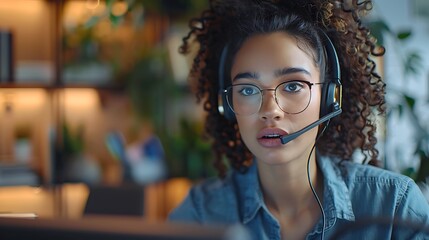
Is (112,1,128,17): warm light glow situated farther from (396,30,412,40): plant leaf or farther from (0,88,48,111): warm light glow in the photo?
(0,88,48,111): warm light glow

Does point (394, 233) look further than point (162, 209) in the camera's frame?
No

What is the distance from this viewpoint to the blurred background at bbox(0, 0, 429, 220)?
2969mm

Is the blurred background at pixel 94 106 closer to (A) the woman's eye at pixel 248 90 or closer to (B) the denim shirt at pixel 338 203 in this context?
(B) the denim shirt at pixel 338 203

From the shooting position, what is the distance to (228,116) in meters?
1.35

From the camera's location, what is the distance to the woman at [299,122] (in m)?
1.20

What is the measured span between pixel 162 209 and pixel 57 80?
88 centimetres

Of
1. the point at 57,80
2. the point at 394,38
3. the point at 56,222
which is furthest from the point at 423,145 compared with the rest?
the point at 57,80

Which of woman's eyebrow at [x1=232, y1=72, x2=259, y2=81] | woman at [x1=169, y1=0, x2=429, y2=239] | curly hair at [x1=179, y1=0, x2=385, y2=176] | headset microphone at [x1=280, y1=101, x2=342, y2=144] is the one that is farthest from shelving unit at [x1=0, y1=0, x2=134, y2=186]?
headset microphone at [x1=280, y1=101, x2=342, y2=144]

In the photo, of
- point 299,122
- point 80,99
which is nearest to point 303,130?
point 299,122

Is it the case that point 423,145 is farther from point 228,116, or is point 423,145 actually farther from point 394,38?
point 228,116

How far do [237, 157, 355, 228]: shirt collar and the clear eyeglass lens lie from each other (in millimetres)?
185

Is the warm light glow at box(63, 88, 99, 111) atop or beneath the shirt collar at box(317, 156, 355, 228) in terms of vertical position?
atop

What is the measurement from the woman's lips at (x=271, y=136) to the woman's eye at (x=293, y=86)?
3.2 inches

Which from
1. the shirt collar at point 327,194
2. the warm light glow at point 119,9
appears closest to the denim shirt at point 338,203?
the shirt collar at point 327,194
